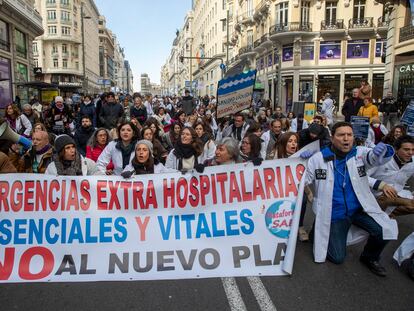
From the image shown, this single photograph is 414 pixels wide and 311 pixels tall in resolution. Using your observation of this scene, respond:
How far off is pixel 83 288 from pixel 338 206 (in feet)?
9.41

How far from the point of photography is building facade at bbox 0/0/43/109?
76.3 ft

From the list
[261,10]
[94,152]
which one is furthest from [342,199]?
[261,10]

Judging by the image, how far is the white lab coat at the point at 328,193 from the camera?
13.8 feet

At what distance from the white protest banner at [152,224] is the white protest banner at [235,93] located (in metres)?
4.22

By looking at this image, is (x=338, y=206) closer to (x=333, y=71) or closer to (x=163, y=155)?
(x=163, y=155)

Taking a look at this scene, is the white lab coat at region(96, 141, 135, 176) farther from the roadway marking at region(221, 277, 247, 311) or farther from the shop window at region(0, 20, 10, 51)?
the shop window at region(0, 20, 10, 51)

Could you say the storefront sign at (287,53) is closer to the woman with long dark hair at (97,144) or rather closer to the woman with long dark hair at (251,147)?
the woman with long dark hair at (97,144)

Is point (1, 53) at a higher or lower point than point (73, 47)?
lower

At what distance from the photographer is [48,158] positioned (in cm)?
522

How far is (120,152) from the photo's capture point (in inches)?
228

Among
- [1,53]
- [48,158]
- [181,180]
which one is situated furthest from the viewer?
[1,53]

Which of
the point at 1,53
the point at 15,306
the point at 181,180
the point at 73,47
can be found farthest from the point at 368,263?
the point at 73,47

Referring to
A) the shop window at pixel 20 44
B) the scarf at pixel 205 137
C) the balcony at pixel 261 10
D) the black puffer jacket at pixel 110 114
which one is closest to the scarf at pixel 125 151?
the scarf at pixel 205 137

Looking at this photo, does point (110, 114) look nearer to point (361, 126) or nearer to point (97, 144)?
point (97, 144)
